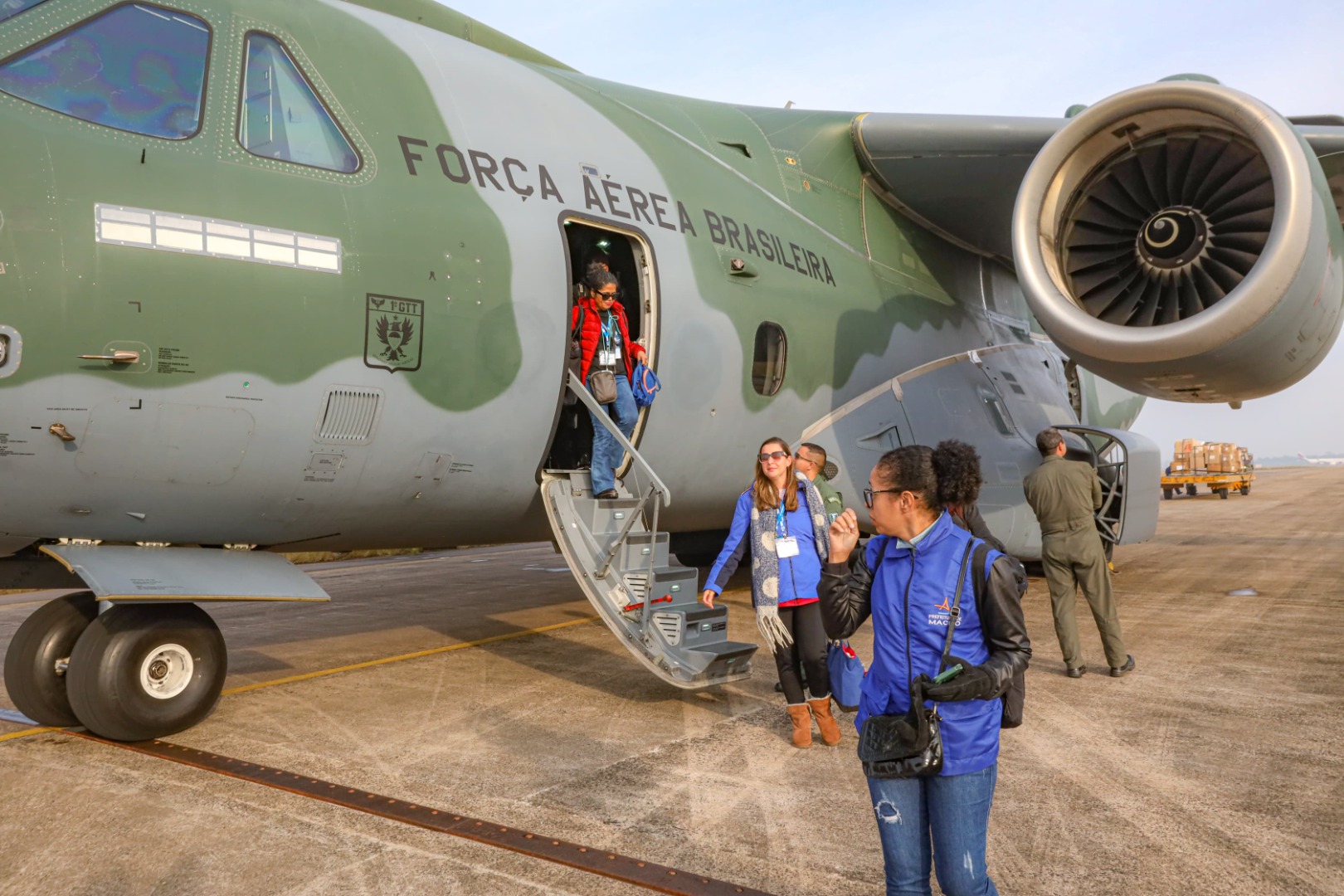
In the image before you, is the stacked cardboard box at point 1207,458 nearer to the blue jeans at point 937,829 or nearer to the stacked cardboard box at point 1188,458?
the stacked cardboard box at point 1188,458

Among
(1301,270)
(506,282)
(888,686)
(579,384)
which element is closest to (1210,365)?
(1301,270)

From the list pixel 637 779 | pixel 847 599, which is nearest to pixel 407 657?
pixel 637 779

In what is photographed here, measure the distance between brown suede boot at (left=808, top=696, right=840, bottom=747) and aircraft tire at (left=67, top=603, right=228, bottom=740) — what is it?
10.3 ft

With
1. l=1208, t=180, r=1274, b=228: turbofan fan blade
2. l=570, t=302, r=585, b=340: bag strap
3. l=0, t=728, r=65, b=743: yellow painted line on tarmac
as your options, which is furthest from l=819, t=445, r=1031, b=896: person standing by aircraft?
l=1208, t=180, r=1274, b=228: turbofan fan blade

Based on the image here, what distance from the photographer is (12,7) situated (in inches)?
189

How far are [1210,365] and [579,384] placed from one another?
4561 millimetres

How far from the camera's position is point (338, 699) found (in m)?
6.36

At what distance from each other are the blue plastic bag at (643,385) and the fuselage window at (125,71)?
9.40 ft

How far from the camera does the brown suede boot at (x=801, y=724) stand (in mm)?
5414

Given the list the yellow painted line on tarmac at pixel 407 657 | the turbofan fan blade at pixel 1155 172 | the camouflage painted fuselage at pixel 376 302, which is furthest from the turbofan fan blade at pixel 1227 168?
the yellow painted line on tarmac at pixel 407 657

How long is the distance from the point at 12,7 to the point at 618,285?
3790 millimetres

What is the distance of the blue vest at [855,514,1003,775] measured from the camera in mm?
2639

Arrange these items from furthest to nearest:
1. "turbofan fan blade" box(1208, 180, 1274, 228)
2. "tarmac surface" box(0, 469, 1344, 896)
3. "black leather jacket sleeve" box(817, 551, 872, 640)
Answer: "turbofan fan blade" box(1208, 180, 1274, 228), "tarmac surface" box(0, 469, 1344, 896), "black leather jacket sleeve" box(817, 551, 872, 640)

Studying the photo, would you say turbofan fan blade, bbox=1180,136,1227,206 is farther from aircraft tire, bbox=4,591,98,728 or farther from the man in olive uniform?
aircraft tire, bbox=4,591,98,728
